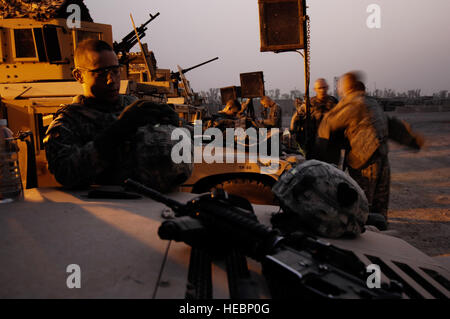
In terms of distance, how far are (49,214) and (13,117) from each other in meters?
2.41

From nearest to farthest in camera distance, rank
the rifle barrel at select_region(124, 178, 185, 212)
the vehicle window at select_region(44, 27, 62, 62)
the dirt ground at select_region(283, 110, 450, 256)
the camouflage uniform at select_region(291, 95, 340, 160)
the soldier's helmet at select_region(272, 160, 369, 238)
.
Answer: the rifle barrel at select_region(124, 178, 185, 212)
the soldier's helmet at select_region(272, 160, 369, 238)
the dirt ground at select_region(283, 110, 450, 256)
the vehicle window at select_region(44, 27, 62, 62)
the camouflage uniform at select_region(291, 95, 340, 160)

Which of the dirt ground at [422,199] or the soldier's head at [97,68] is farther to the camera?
the dirt ground at [422,199]

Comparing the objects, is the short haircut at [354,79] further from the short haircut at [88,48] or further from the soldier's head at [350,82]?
the short haircut at [88,48]

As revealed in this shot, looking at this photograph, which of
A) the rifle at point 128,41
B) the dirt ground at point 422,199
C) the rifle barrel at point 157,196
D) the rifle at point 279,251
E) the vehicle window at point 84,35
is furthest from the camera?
the rifle at point 128,41

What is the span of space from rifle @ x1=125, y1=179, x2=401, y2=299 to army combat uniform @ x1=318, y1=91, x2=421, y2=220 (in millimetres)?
2976

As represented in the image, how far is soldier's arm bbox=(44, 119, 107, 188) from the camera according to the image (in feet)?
5.89

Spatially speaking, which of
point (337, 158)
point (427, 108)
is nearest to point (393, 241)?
point (337, 158)

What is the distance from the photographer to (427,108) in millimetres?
30750

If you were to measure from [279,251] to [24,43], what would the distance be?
5.00m

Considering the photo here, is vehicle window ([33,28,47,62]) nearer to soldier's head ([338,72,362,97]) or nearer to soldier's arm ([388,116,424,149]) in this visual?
soldier's head ([338,72,362,97])

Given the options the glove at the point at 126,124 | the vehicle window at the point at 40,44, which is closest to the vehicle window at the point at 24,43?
the vehicle window at the point at 40,44

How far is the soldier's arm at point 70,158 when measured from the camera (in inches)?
70.7

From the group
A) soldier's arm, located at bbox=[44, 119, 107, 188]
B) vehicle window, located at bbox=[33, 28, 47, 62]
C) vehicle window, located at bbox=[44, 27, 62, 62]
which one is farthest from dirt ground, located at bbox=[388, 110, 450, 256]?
vehicle window, located at bbox=[33, 28, 47, 62]
